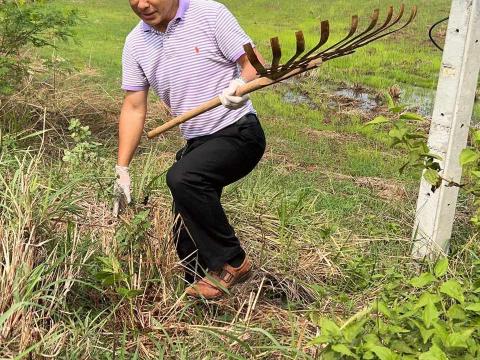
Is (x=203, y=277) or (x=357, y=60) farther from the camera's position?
(x=357, y=60)

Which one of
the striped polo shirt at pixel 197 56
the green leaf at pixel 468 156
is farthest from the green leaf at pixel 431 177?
the striped polo shirt at pixel 197 56

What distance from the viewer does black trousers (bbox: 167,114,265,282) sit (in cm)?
270

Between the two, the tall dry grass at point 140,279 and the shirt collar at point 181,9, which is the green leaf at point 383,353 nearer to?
the tall dry grass at point 140,279

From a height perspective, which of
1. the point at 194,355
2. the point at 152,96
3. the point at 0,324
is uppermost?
the point at 0,324

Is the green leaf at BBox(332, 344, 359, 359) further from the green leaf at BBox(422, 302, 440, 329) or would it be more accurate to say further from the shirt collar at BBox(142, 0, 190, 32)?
the shirt collar at BBox(142, 0, 190, 32)

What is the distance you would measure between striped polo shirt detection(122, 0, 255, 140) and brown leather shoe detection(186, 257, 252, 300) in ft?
2.06

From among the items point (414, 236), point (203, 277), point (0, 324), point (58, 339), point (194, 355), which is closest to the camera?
point (0, 324)

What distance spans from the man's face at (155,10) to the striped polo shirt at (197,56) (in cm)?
3

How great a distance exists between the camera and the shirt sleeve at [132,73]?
9.78ft

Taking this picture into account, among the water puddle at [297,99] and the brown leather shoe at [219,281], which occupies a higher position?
the brown leather shoe at [219,281]

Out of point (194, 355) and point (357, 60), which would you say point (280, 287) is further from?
point (357, 60)

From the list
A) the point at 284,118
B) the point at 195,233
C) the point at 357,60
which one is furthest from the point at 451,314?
the point at 357,60

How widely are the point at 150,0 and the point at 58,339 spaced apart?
4.76 ft

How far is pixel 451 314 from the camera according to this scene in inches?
70.5
